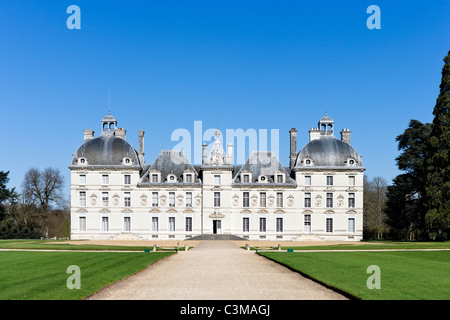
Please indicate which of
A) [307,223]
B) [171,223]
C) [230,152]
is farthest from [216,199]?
[307,223]

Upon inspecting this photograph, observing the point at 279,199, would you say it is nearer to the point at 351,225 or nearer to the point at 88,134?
the point at 351,225

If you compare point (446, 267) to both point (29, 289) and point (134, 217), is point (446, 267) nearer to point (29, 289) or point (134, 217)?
point (29, 289)

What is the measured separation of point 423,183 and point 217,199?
19849mm

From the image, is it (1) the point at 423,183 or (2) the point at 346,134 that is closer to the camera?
(1) the point at 423,183

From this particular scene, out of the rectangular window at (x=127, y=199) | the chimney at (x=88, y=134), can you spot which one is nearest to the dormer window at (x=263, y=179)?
the rectangular window at (x=127, y=199)

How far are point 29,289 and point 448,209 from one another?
119ft

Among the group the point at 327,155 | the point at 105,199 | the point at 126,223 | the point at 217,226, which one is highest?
the point at 327,155

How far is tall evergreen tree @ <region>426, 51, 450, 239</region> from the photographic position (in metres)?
40.2

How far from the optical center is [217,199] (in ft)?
164

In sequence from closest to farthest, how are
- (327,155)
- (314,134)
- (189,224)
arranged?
(189,224), (327,155), (314,134)

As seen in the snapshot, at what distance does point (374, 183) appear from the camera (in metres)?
74.6

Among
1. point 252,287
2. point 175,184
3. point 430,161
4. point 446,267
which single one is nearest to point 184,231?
point 175,184

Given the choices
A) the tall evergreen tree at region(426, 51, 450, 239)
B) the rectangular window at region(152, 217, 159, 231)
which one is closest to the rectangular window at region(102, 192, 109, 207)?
the rectangular window at region(152, 217, 159, 231)

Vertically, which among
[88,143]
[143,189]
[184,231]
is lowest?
[184,231]
